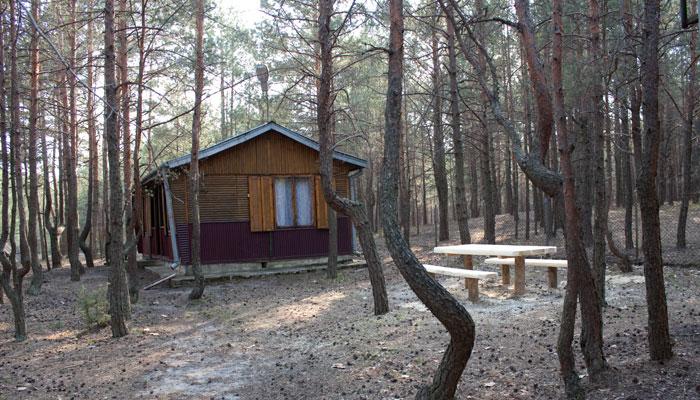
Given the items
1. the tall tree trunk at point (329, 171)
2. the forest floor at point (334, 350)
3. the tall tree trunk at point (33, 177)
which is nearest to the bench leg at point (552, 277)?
the forest floor at point (334, 350)

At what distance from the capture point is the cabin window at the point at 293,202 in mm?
15961

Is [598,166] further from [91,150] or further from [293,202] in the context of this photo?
[91,150]

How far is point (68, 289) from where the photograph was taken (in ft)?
46.3

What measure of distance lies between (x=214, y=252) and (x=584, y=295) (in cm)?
1211

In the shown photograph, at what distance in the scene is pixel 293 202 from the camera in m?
16.1

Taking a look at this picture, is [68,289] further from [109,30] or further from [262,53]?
[262,53]

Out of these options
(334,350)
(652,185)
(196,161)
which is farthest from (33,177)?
(652,185)

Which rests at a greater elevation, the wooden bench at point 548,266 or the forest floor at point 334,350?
the wooden bench at point 548,266

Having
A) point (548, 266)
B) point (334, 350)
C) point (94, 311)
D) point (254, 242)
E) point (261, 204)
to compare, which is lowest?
point (334, 350)

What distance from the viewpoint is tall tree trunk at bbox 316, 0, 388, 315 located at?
788 centimetres

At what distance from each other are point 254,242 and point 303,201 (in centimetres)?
A: 186

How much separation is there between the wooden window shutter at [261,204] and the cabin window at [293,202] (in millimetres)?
227

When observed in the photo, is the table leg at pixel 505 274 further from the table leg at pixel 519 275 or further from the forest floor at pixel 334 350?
the table leg at pixel 519 275

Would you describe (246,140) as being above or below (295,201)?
above
